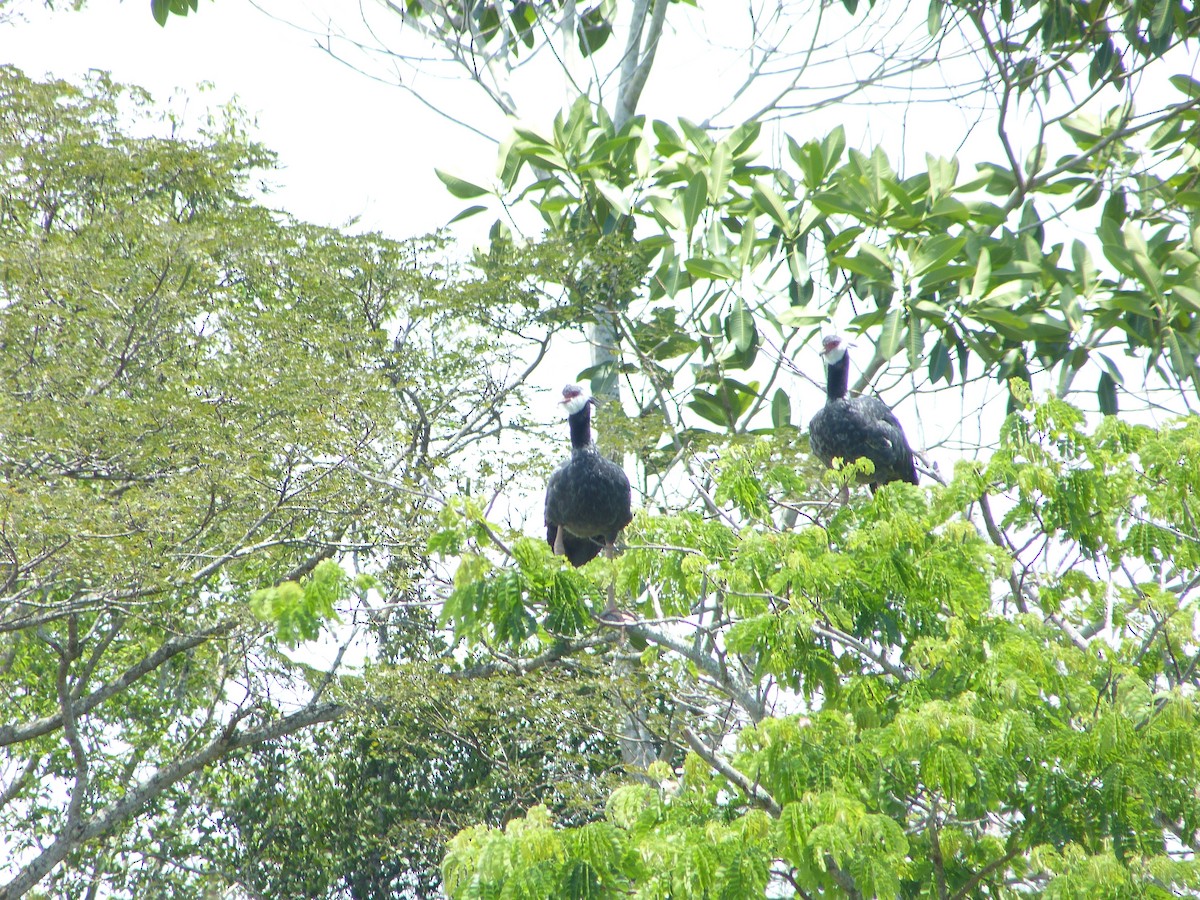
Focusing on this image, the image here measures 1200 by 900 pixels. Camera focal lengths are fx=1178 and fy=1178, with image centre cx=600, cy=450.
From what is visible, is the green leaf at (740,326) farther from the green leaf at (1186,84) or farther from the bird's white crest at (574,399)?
the green leaf at (1186,84)

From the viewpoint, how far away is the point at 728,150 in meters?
6.26

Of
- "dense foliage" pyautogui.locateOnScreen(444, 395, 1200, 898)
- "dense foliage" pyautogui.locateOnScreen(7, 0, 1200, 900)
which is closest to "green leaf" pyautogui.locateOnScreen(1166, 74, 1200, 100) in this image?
"dense foliage" pyautogui.locateOnScreen(7, 0, 1200, 900)

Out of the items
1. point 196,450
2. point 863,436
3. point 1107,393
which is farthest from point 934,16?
point 196,450

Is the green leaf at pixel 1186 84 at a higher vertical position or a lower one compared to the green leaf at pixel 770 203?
higher

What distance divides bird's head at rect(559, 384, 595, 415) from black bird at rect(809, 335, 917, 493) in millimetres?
1035

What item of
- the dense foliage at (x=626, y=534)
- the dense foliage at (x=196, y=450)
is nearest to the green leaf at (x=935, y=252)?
the dense foliage at (x=626, y=534)

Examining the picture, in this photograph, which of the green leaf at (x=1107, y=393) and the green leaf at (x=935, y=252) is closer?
the green leaf at (x=935, y=252)

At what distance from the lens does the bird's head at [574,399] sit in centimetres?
537

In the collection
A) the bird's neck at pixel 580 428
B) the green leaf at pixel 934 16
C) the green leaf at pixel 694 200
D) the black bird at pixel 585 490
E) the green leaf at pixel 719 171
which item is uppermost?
the green leaf at pixel 934 16

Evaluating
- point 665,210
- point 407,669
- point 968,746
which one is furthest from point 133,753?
point 968,746

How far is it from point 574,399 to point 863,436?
1301 mm

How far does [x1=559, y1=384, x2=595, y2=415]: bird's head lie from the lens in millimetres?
5371

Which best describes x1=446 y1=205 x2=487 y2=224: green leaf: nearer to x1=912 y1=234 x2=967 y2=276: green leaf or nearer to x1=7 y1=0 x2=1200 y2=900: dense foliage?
x1=7 y1=0 x2=1200 y2=900: dense foliage

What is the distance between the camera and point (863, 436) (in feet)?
16.6
